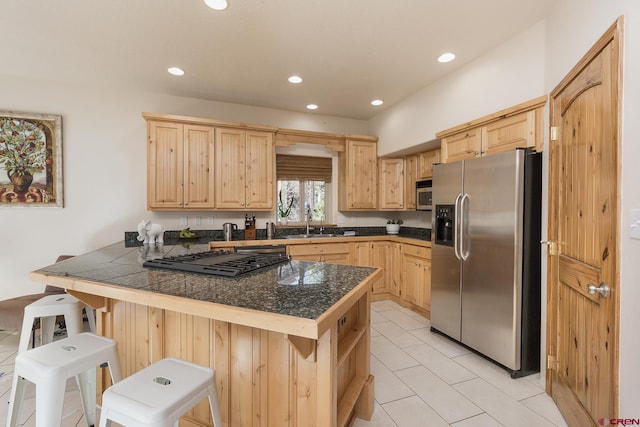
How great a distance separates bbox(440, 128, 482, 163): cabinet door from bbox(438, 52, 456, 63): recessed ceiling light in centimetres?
71

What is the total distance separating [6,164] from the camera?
315 centimetres

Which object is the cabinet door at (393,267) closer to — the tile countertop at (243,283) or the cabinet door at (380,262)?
the cabinet door at (380,262)

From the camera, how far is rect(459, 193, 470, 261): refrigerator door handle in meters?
2.63

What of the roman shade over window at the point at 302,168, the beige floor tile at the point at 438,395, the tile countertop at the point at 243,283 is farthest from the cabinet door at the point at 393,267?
the tile countertop at the point at 243,283

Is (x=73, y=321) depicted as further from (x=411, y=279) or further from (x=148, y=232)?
(x=411, y=279)

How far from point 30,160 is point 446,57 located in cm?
453

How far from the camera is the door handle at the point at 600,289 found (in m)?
1.32

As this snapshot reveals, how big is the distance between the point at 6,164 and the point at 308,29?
11.6 ft

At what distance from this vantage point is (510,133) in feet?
7.89

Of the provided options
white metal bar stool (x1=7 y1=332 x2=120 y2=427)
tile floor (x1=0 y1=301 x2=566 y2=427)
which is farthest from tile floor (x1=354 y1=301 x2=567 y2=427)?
white metal bar stool (x1=7 y1=332 x2=120 y2=427)

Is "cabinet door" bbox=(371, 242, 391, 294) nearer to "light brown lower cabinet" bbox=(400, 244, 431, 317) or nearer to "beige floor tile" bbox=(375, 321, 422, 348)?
"light brown lower cabinet" bbox=(400, 244, 431, 317)

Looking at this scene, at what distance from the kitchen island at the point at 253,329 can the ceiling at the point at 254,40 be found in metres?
1.83

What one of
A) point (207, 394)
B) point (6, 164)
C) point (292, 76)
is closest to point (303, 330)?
point (207, 394)

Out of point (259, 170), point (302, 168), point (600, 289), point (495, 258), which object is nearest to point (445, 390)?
point (495, 258)
